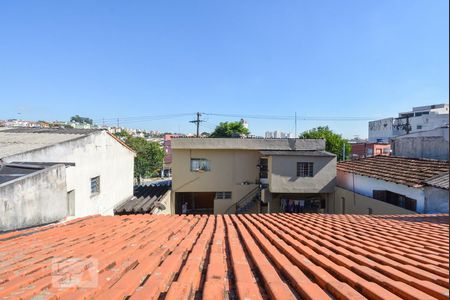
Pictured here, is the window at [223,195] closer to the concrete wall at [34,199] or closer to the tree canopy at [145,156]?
the concrete wall at [34,199]

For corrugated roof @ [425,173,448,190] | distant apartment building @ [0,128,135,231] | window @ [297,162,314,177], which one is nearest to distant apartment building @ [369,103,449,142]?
window @ [297,162,314,177]

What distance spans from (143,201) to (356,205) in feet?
40.4

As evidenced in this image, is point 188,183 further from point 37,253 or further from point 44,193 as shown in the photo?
point 37,253

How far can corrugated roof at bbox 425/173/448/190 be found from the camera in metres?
10.3

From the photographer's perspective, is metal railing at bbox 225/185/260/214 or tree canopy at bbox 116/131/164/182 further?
tree canopy at bbox 116/131/164/182

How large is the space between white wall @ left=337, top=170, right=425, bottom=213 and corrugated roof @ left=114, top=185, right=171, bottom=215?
38.5 ft

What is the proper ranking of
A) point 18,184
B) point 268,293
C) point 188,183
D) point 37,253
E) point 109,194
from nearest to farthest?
point 268,293 < point 37,253 < point 18,184 < point 109,194 < point 188,183

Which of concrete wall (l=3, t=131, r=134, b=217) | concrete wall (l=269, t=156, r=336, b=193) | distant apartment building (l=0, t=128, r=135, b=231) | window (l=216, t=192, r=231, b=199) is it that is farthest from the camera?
window (l=216, t=192, r=231, b=199)

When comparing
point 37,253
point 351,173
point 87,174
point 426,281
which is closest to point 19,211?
point 37,253

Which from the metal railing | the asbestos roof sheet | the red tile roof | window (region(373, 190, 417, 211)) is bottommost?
the metal railing

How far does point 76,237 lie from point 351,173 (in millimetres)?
15877

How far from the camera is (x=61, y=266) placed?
3182 mm

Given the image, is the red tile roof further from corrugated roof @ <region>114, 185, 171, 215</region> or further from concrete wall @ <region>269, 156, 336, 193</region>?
concrete wall @ <region>269, 156, 336, 193</region>

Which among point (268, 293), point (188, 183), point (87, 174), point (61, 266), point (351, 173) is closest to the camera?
point (268, 293)
